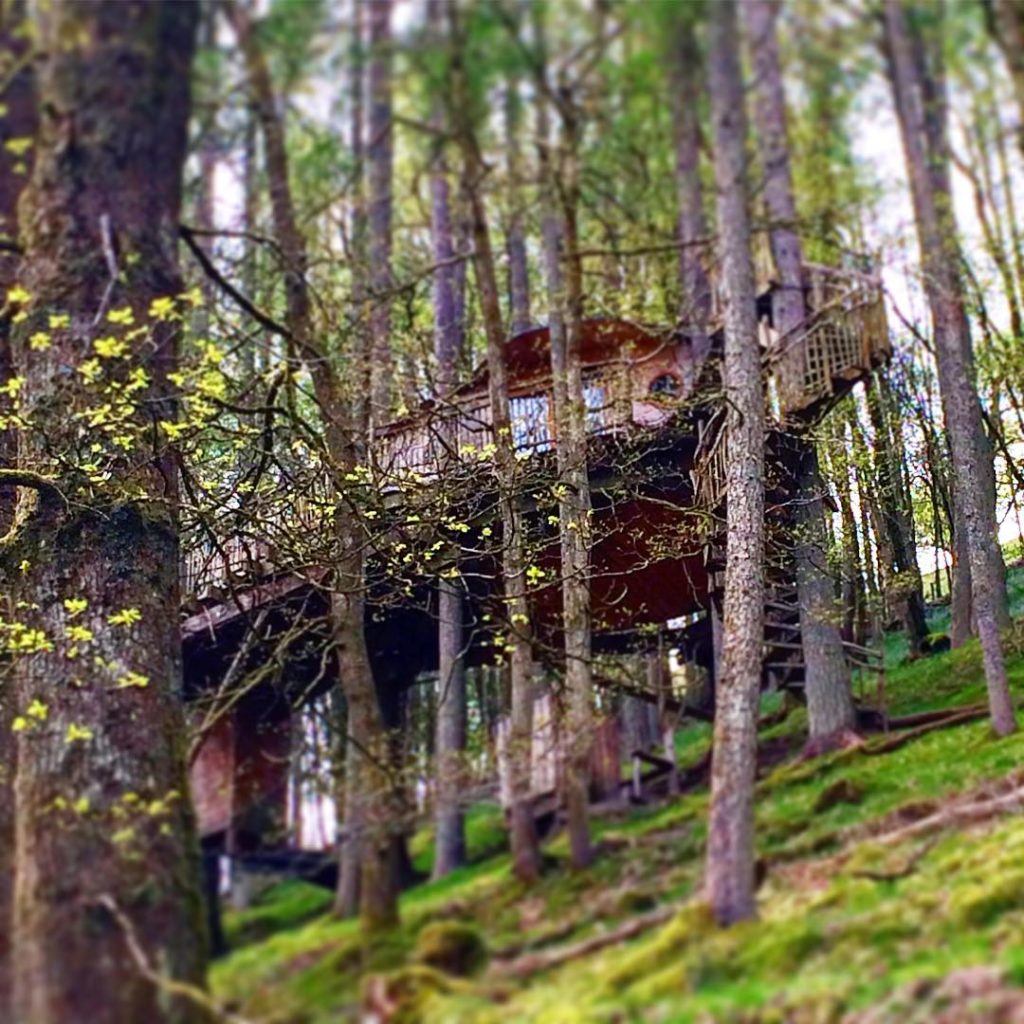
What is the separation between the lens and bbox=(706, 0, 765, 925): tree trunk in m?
5.25

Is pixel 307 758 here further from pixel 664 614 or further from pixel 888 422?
pixel 888 422

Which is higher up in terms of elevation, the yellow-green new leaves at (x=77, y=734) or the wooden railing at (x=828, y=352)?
the wooden railing at (x=828, y=352)

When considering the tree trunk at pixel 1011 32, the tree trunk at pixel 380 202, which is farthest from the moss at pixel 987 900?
the tree trunk at pixel 1011 32

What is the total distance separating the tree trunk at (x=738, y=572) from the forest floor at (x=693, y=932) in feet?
0.34

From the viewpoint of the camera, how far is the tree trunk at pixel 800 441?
24.3 ft

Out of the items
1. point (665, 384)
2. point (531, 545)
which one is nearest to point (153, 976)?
point (531, 545)

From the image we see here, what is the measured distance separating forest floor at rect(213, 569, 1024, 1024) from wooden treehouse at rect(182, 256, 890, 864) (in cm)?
100

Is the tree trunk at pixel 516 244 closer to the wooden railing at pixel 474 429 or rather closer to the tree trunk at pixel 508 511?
the tree trunk at pixel 508 511

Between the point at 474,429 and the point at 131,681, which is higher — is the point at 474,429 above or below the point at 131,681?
above

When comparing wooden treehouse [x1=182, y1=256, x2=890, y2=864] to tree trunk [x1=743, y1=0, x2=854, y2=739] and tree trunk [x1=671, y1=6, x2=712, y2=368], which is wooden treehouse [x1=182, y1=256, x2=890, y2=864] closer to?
tree trunk [x1=743, y1=0, x2=854, y2=739]

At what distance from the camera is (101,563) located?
647cm

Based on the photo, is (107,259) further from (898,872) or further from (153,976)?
(898,872)

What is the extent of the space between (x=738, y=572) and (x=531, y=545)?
1497 mm

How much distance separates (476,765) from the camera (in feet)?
19.3
